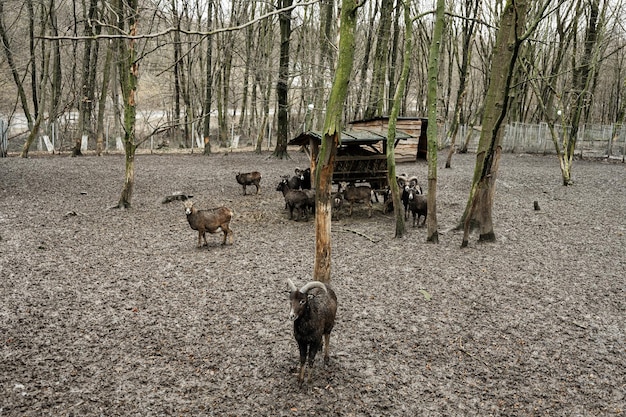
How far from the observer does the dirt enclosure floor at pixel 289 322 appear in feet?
15.1

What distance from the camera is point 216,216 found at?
956 centimetres

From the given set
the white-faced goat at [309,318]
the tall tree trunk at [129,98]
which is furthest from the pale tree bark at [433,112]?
the tall tree trunk at [129,98]

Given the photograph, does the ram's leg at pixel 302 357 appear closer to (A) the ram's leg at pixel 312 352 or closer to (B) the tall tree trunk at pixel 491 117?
(A) the ram's leg at pixel 312 352

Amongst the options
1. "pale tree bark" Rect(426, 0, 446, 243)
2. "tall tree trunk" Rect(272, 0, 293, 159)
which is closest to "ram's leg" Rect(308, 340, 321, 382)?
"pale tree bark" Rect(426, 0, 446, 243)

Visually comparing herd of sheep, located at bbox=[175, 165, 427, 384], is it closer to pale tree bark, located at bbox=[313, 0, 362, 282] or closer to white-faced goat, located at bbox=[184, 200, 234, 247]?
white-faced goat, located at bbox=[184, 200, 234, 247]

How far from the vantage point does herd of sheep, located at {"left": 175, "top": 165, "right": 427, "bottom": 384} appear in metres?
4.60

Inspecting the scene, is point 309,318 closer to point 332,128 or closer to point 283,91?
point 332,128

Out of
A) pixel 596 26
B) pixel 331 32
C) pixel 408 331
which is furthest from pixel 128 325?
pixel 331 32

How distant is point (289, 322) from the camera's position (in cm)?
625

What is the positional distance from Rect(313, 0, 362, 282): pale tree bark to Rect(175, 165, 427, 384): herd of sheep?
130cm

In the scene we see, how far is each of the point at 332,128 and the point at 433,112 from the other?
15.4ft

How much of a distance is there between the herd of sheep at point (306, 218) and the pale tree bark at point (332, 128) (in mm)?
1297

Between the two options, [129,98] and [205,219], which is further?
[129,98]

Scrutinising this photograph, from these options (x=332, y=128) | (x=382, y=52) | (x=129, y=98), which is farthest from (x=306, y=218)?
(x=382, y=52)
